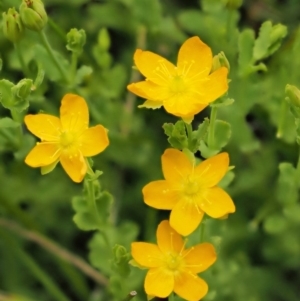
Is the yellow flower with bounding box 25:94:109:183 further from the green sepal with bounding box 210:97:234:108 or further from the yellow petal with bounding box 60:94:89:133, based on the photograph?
the green sepal with bounding box 210:97:234:108

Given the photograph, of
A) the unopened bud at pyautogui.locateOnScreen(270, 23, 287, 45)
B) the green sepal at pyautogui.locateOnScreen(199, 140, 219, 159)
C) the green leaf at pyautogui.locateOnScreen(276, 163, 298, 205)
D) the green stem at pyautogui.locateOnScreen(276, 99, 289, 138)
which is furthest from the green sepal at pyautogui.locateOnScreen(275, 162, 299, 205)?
the unopened bud at pyautogui.locateOnScreen(270, 23, 287, 45)

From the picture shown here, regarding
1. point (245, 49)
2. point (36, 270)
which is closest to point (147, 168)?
point (36, 270)

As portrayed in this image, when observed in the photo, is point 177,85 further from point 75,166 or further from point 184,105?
point 75,166

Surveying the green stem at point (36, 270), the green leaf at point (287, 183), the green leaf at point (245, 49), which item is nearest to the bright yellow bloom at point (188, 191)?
the green leaf at point (287, 183)

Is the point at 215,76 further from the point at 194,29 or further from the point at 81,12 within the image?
the point at 81,12

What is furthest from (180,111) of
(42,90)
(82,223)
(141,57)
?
(42,90)

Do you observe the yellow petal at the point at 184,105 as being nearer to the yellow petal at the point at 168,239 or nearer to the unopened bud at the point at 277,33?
the yellow petal at the point at 168,239

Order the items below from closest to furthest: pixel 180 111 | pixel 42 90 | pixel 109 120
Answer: pixel 180 111 < pixel 42 90 < pixel 109 120
